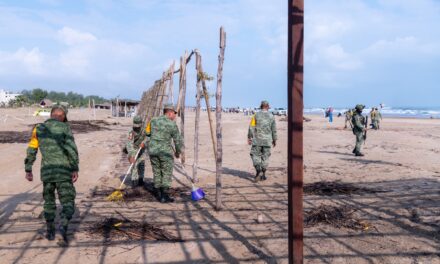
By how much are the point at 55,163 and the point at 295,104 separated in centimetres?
345

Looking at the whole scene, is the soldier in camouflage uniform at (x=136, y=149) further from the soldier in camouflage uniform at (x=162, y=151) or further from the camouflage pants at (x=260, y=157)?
the camouflage pants at (x=260, y=157)

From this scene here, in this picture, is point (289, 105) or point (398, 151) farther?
point (398, 151)

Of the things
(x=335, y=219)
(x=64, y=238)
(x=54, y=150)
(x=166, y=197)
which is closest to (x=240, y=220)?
(x=335, y=219)

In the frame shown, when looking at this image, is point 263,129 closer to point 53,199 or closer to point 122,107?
point 53,199

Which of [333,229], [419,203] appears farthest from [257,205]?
[419,203]

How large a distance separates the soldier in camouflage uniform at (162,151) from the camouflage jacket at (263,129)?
244 centimetres

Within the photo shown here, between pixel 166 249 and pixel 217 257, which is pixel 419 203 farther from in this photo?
pixel 166 249

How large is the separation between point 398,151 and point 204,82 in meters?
10.1

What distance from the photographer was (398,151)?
48.3 feet

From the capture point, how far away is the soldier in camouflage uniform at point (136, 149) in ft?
27.6

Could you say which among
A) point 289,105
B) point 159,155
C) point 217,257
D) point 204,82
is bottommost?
point 217,257

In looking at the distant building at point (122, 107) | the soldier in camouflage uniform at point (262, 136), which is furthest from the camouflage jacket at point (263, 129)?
the distant building at point (122, 107)

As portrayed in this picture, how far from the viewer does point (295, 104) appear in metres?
3.24

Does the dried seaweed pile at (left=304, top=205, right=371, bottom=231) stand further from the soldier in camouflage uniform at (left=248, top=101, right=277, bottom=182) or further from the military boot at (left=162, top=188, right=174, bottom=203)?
the soldier in camouflage uniform at (left=248, top=101, right=277, bottom=182)
